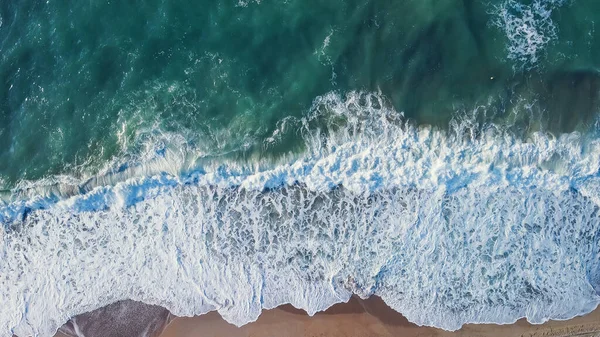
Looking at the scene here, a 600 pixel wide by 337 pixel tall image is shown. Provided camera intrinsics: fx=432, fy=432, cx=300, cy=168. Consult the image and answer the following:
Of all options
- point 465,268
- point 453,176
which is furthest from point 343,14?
point 465,268

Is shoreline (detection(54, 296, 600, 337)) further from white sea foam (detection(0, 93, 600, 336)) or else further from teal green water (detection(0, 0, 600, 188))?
teal green water (detection(0, 0, 600, 188))

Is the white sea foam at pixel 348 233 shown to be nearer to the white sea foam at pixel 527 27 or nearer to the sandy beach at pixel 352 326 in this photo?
the sandy beach at pixel 352 326

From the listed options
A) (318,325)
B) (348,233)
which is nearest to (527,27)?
(348,233)

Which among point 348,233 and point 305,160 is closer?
point 348,233

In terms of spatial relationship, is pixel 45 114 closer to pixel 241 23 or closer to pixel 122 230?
pixel 122 230

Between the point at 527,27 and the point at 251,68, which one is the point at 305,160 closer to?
the point at 251,68

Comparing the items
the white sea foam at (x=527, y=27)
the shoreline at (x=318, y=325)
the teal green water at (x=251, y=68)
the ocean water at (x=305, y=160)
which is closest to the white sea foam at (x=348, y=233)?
the ocean water at (x=305, y=160)

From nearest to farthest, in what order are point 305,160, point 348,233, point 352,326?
point 352,326 → point 348,233 → point 305,160
